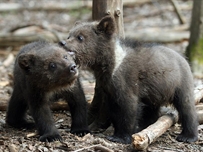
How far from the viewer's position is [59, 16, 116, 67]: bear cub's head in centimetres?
785

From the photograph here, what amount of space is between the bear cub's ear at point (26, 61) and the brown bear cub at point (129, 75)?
64 centimetres

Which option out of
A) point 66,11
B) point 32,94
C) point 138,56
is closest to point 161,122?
point 138,56

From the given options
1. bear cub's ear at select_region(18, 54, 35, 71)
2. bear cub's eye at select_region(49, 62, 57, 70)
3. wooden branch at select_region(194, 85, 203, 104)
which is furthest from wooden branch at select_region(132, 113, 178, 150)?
bear cub's ear at select_region(18, 54, 35, 71)

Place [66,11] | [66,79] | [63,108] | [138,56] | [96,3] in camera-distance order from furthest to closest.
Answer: [66,11]
[63,108]
[96,3]
[138,56]
[66,79]

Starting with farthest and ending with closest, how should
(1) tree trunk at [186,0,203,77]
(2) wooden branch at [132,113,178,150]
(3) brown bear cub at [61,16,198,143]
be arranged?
(1) tree trunk at [186,0,203,77]
(3) brown bear cub at [61,16,198,143]
(2) wooden branch at [132,113,178,150]

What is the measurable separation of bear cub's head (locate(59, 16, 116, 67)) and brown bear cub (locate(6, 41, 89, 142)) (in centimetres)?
28

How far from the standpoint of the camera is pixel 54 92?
8.02m

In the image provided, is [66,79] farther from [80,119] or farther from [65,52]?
[80,119]

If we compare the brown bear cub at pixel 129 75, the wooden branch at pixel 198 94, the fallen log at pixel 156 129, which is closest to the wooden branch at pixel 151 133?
the fallen log at pixel 156 129

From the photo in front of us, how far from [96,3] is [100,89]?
5.95 ft

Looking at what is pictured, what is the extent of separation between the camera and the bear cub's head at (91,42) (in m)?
7.85

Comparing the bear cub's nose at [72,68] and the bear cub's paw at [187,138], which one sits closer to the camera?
the bear cub's nose at [72,68]

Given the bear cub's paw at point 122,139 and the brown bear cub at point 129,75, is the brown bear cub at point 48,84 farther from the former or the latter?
the bear cub's paw at point 122,139

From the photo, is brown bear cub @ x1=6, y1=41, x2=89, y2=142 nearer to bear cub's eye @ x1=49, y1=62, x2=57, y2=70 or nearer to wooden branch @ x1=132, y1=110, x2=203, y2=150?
bear cub's eye @ x1=49, y1=62, x2=57, y2=70
